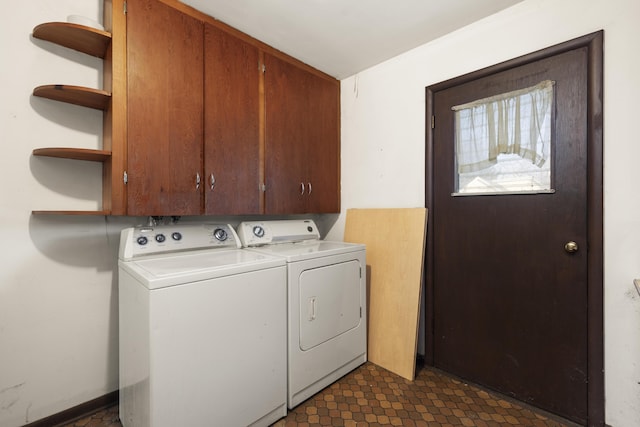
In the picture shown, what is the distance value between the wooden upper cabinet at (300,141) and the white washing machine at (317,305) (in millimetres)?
262

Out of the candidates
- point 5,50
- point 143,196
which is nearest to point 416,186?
point 143,196

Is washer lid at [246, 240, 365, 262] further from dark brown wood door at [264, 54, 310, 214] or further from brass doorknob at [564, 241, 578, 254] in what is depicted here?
brass doorknob at [564, 241, 578, 254]

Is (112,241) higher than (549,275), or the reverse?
(112,241)

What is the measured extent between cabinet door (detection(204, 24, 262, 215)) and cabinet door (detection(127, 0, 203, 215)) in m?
0.06

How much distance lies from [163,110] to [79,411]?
172 cm

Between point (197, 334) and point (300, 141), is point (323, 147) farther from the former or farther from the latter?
point (197, 334)

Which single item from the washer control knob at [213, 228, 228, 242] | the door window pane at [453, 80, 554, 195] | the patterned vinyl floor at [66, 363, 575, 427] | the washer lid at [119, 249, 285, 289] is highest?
the door window pane at [453, 80, 554, 195]

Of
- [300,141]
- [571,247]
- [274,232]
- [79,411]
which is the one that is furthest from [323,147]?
[79,411]

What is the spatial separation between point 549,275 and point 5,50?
9.88ft

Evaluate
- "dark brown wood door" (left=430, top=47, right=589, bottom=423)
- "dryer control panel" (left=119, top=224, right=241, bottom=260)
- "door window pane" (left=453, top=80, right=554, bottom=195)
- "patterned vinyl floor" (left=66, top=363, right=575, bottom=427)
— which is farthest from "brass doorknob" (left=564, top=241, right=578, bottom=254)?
"dryer control panel" (left=119, top=224, right=241, bottom=260)

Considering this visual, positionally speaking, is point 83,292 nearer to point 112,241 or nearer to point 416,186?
point 112,241

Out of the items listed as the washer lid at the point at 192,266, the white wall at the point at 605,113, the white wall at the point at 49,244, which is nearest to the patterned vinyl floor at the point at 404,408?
the white wall at the point at 49,244

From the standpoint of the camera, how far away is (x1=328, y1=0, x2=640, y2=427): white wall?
55.1 inches

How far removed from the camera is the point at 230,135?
74.3 inches
